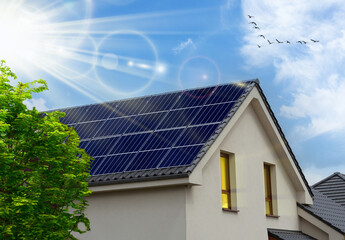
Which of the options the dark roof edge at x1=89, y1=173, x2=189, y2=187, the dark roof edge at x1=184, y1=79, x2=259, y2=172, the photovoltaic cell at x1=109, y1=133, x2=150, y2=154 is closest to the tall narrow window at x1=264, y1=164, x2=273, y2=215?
the dark roof edge at x1=184, y1=79, x2=259, y2=172

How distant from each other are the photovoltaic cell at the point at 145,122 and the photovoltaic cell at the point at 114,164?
1491 mm

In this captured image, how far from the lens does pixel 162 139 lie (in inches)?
789

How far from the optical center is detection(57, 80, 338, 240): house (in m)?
18.4

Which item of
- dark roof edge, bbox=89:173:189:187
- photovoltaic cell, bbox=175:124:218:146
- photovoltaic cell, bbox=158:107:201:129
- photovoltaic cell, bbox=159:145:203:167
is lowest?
dark roof edge, bbox=89:173:189:187

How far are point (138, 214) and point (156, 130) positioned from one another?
320 cm

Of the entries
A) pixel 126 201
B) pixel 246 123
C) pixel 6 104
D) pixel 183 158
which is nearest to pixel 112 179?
pixel 126 201

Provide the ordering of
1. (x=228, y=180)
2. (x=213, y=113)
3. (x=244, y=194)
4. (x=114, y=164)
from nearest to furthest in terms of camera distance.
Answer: (x=114, y=164), (x=213, y=113), (x=228, y=180), (x=244, y=194)

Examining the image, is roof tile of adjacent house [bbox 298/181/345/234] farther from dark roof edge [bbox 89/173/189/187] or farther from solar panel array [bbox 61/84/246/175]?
dark roof edge [bbox 89/173/189/187]

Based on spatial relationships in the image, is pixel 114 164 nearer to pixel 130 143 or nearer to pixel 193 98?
pixel 130 143

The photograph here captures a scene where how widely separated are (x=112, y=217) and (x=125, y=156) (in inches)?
79.4

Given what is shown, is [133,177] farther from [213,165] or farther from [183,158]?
[213,165]

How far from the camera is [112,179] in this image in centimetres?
1902

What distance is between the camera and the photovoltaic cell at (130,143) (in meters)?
20.3

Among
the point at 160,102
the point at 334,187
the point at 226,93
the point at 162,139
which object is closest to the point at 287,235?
the point at 226,93
